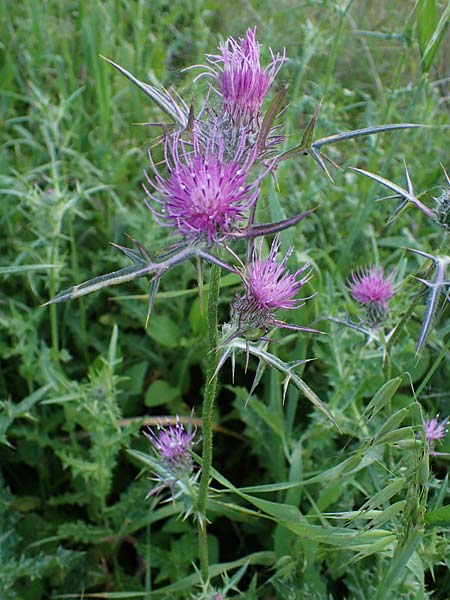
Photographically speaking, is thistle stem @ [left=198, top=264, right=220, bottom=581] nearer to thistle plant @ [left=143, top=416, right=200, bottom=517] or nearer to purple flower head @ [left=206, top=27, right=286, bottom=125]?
thistle plant @ [left=143, top=416, right=200, bottom=517]

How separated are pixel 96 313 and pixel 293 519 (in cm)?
142

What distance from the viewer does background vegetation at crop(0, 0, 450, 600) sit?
1606 millimetres

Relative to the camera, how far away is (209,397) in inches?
52.7

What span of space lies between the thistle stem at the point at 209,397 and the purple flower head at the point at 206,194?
0.34ft

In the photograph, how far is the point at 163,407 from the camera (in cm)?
241

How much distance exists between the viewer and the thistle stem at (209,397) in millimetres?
1223

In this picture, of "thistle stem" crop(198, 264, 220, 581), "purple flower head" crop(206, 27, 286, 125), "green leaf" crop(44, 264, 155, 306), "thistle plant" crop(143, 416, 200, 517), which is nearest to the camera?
"green leaf" crop(44, 264, 155, 306)

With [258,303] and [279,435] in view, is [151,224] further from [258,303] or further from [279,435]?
[258,303]

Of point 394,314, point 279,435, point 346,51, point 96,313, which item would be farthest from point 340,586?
point 346,51

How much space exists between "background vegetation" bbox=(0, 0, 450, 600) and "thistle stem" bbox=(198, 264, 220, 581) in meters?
0.10

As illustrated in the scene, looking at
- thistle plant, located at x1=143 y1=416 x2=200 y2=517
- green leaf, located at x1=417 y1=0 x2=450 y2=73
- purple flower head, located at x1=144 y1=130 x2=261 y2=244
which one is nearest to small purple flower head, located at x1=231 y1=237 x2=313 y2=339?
purple flower head, located at x1=144 y1=130 x2=261 y2=244

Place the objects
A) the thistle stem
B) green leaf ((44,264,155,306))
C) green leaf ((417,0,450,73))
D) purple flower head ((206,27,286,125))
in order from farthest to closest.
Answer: green leaf ((417,0,450,73))
the thistle stem
purple flower head ((206,27,286,125))
green leaf ((44,264,155,306))

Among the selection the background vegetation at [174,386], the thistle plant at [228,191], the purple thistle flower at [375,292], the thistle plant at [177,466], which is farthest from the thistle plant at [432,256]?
the thistle plant at [177,466]

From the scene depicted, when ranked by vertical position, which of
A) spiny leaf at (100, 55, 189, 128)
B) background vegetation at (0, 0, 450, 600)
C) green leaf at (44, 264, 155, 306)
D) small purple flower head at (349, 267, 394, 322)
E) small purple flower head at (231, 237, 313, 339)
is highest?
spiny leaf at (100, 55, 189, 128)
